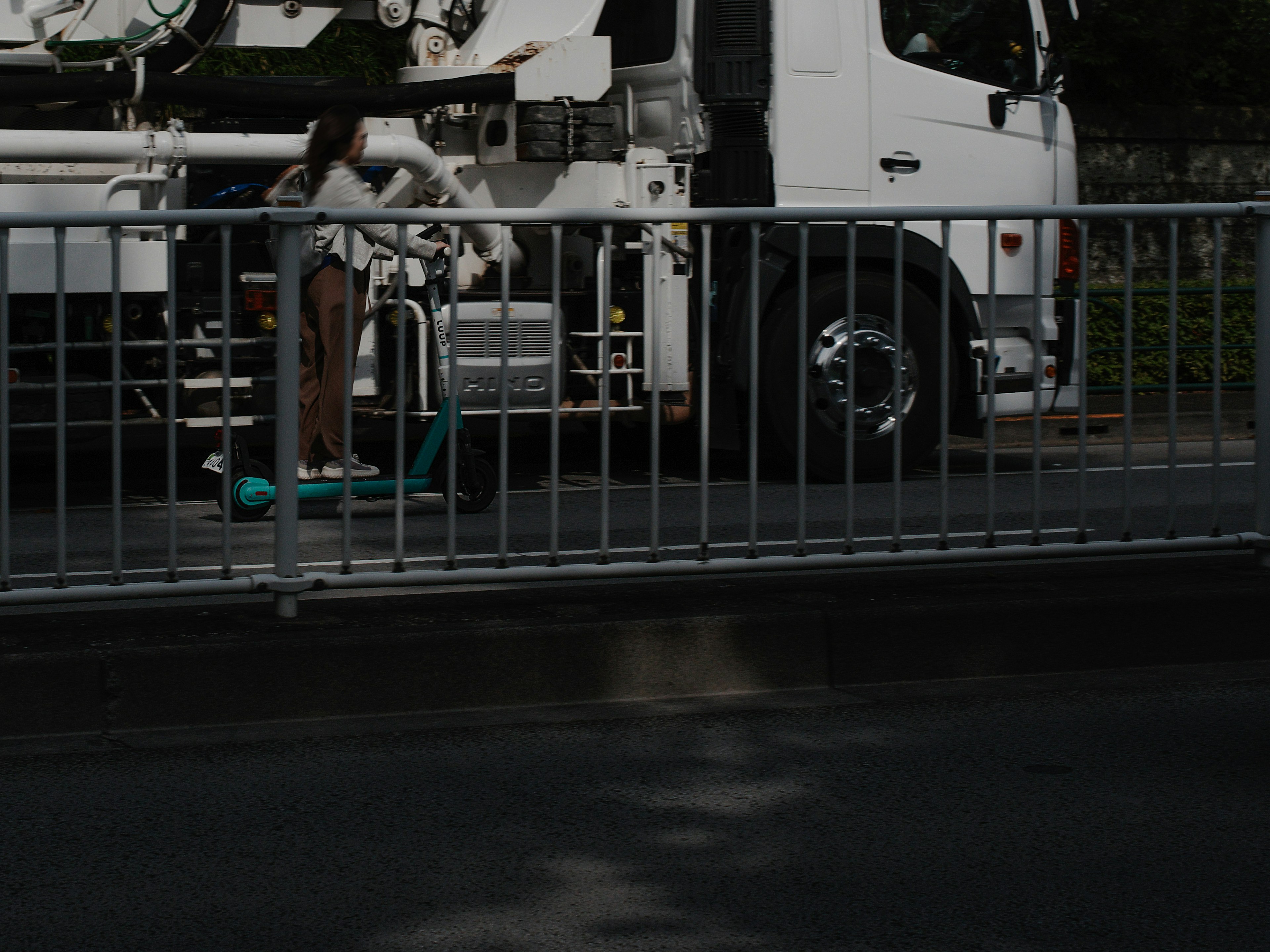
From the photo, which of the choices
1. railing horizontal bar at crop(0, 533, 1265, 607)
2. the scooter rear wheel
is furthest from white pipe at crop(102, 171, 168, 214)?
railing horizontal bar at crop(0, 533, 1265, 607)

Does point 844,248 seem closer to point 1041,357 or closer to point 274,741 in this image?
point 1041,357

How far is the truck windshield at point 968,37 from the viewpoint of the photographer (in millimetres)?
9281

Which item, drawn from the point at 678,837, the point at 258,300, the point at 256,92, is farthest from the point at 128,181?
the point at 678,837

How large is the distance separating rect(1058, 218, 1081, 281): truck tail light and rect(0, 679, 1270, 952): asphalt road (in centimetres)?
150

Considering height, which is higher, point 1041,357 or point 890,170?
Result: point 890,170

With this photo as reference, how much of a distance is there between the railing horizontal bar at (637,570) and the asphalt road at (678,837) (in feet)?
1.79

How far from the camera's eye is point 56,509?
5059 mm

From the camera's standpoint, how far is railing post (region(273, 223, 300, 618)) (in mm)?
4863

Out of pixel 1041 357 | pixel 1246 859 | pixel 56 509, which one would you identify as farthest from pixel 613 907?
pixel 1041 357

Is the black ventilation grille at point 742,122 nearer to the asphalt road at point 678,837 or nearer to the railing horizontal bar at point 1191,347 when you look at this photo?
the railing horizontal bar at point 1191,347

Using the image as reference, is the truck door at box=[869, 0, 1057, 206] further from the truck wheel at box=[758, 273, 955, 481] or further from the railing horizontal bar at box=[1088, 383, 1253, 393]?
the railing horizontal bar at box=[1088, 383, 1253, 393]

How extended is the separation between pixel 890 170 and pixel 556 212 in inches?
177

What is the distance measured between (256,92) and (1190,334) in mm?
4972

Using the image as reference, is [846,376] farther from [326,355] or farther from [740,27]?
[740,27]
